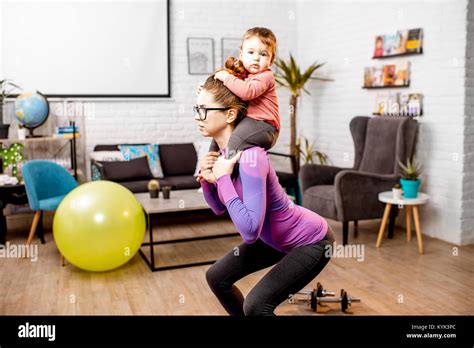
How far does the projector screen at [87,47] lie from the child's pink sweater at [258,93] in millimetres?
4336

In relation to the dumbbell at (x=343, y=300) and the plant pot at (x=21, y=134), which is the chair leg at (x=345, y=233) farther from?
the plant pot at (x=21, y=134)

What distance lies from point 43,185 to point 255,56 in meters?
3.16

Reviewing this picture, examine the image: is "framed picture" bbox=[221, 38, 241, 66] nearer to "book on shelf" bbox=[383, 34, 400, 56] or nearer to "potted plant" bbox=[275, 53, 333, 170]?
"potted plant" bbox=[275, 53, 333, 170]

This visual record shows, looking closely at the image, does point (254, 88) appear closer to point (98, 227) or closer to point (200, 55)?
point (98, 227)

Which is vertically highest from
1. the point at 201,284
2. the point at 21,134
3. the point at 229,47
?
the point at 229,47

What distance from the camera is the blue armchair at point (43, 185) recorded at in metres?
4.61

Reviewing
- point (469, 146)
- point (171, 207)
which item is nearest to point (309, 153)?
point (469, 146)

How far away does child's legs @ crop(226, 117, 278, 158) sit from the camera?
81.8 inches

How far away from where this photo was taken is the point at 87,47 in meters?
6.13

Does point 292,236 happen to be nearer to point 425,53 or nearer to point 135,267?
point 135,267

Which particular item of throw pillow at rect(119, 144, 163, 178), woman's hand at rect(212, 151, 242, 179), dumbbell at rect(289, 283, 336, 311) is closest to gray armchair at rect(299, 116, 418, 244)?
dumbbell at rect(289, 283, 336, 311)

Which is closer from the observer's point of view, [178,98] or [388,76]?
[388,76]

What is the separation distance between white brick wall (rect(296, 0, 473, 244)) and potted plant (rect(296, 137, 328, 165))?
34 centimetres

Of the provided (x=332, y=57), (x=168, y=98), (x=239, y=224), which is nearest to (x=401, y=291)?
(x=239, y=224)
